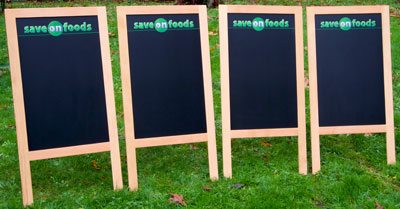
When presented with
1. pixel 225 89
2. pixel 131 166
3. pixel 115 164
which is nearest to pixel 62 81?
pixel 115 164

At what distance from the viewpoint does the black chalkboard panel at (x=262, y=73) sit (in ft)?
18.1

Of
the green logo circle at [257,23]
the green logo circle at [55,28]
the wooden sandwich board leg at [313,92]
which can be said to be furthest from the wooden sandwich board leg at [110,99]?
the wooden sandwich board leg at [313,92]

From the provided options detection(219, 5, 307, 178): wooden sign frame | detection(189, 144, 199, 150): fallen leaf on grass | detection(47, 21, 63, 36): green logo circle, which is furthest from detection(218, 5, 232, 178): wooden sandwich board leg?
detection(47, 21, 63, 36): green logo circle

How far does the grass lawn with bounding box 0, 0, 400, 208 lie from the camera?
4.96 m

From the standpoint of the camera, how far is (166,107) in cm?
537

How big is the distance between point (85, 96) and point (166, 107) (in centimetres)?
82

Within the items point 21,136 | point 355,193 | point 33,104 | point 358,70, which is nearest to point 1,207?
point 21,136

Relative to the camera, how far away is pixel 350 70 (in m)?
5.79

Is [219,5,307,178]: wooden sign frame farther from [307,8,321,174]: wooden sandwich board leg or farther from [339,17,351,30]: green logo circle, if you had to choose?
[339,17,351,30]: green logo circle

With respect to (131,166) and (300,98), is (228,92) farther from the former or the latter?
(131,166)

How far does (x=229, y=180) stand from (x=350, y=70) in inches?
71.3

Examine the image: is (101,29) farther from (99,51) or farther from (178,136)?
(178,136)

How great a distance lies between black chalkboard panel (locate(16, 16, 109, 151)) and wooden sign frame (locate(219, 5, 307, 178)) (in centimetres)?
124

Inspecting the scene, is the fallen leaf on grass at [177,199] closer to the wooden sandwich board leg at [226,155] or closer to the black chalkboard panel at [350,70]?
the wooden sandwich board leg at [226,155]
